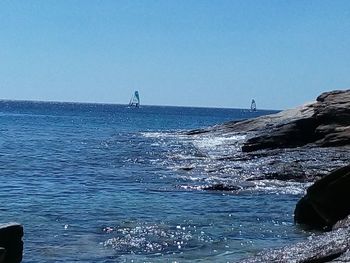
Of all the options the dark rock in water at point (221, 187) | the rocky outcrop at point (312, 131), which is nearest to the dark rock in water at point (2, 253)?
the dark rock in water at point (221, 187)

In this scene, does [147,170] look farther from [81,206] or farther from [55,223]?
[55,223]

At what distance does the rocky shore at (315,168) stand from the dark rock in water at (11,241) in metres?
4.88

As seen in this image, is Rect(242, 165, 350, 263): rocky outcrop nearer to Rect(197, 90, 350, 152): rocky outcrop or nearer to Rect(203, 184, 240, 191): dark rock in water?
Rect(203, 184, 240, 191): dark rock in water

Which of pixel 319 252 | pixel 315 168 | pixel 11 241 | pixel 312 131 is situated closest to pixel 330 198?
pixel 319 252

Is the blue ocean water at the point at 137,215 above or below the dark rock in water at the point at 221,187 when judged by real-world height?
below

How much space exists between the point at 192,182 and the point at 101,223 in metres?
11.7

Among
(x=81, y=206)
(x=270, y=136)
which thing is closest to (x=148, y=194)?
(x=81, y=206)

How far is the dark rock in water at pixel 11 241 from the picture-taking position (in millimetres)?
13240

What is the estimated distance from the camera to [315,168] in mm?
32875

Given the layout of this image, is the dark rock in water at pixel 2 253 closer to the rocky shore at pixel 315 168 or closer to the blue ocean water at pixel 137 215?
the blue ocean water at pixel 137 215

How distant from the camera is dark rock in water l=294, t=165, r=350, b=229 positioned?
60.1 ft

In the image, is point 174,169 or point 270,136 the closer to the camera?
point 174,169

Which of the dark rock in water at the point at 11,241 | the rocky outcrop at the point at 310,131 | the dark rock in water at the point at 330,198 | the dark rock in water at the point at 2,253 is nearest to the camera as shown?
the dark rock in water at the point at 2,253

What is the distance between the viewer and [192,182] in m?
32.6
